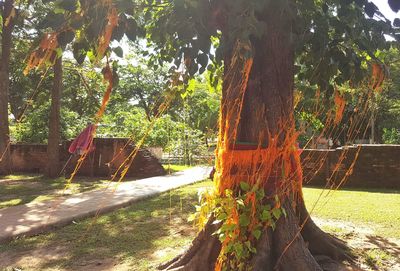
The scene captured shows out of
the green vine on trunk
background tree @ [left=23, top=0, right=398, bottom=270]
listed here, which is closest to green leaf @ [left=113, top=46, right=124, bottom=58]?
background tree @ [left=23, top=0, right=398, bottom=270]

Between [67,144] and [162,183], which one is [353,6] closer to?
[162,183]

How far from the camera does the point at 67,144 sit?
1602cm

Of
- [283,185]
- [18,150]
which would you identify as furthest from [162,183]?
[283,185]

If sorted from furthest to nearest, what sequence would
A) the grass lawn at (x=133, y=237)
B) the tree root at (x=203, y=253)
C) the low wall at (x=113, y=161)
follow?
the low wall at (x=113, y=161)
the grass lawn at (x=133, y=237)
the tree root at (x=203, y=253)

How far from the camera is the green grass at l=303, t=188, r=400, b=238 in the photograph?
6.42 m

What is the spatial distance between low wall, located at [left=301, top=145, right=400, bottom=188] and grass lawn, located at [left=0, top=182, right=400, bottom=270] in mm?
2553

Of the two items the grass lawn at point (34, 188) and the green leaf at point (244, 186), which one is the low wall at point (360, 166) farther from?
the green leaf at point (244, 186)

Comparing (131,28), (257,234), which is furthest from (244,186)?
(131,28)

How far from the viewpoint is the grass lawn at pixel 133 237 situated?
15.4ft

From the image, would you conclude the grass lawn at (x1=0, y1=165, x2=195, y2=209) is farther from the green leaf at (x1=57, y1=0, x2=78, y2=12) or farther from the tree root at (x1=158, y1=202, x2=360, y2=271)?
the green leaf at (x1=57, y1=0, x2=78, y2=12)

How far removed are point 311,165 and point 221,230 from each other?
9.27 m

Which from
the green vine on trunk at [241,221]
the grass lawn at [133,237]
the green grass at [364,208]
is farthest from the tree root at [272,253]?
the green grass at [364,208]

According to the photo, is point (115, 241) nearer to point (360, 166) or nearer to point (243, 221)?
point (243, 221)

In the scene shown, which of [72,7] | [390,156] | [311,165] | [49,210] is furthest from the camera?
[311,165]
